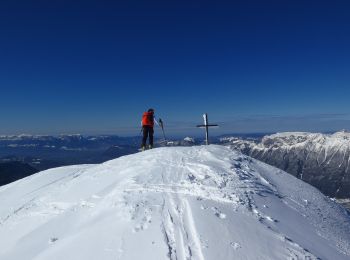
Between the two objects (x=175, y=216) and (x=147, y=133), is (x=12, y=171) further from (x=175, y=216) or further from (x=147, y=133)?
(x=175, y=216)

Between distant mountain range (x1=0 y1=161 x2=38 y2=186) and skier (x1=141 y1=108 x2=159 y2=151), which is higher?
skier (x1=141 y1=108 x2=159 y2=151)

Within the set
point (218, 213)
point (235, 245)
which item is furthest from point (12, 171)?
point (235, 245)

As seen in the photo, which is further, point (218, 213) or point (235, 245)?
point (218, 213)

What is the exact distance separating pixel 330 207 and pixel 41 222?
13.5 metres

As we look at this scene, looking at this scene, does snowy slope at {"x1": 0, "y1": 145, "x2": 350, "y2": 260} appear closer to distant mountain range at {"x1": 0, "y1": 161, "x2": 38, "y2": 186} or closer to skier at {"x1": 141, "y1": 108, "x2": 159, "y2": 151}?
skier at {"x1": 141, "y1": 108, "x2": 159, "y2": 151}

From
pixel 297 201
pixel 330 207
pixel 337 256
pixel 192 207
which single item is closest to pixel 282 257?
pixel 337 256

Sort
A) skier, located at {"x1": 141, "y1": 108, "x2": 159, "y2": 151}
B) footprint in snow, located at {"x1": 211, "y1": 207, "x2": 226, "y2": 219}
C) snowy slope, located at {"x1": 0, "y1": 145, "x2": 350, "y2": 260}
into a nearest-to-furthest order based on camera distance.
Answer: snowy slope, located at {"x1": 0, "y1": 145, "x2": 350, "y2": 260} → footprint in snow, located at {"x1": 211, "y1": 207, "x2": 226, "y2": 219} → skier, located at {"x1": 141, "y1": 108, "x2": 159, "y2": 151}

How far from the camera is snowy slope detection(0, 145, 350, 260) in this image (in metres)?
11.1

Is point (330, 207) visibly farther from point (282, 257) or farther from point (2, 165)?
point (2, 165)

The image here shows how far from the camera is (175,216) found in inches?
501

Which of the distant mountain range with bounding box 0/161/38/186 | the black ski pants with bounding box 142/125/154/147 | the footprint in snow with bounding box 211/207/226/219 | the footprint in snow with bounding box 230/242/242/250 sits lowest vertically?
the distant mountain range with bounding box 0/161/38/186

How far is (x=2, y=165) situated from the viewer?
15862 cm

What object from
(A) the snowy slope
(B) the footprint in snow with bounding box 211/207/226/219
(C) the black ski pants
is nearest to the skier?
(C) the black ski pants

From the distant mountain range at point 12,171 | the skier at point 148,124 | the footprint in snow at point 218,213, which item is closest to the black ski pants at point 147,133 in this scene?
the skier at point 148,124
